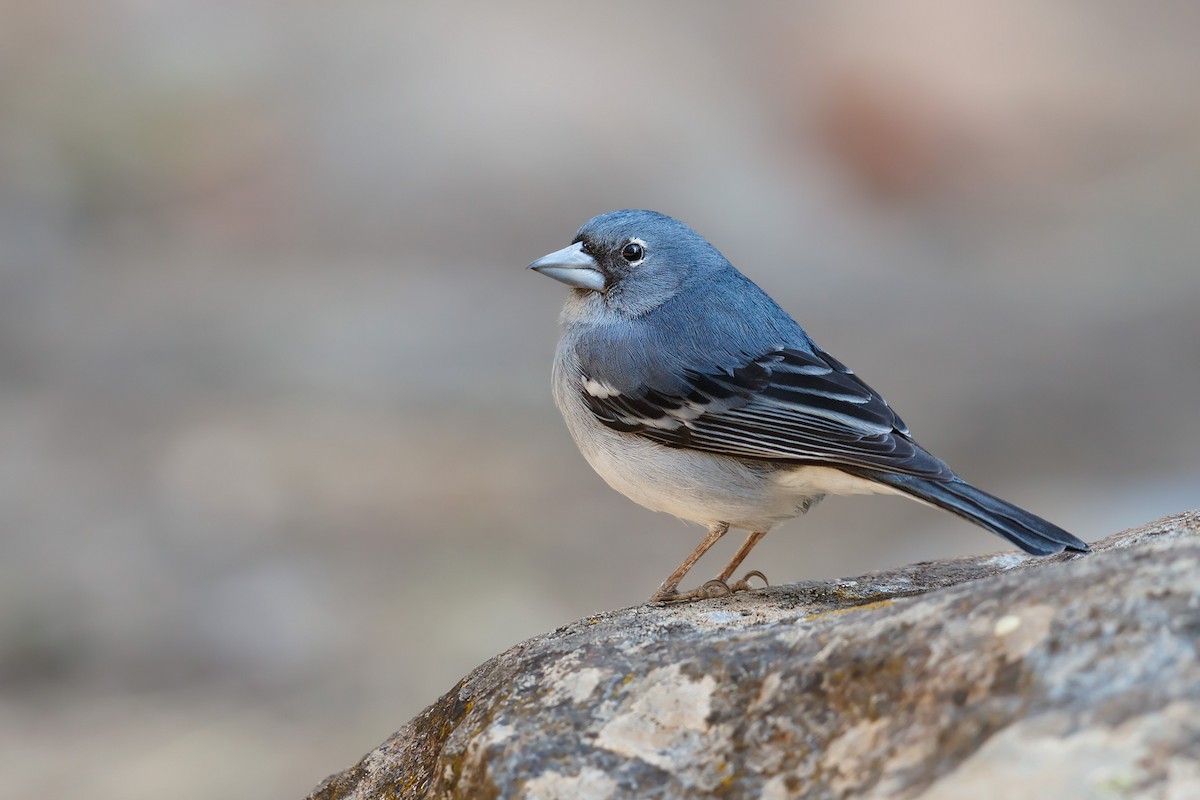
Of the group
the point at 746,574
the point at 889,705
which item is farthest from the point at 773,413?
the point at 889,705

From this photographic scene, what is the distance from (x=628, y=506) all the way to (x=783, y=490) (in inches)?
293

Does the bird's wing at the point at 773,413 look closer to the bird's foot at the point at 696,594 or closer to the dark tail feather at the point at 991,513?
the dark tail feather at the point at 991,513

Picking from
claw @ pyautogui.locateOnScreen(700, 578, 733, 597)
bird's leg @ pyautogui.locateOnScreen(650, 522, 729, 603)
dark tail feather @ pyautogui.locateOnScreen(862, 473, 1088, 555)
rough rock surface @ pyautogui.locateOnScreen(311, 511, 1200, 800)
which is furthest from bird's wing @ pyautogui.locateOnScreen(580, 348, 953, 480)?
rough rock surface @ pyautogui.locateOnScreen(311, 511, 1200, 800)

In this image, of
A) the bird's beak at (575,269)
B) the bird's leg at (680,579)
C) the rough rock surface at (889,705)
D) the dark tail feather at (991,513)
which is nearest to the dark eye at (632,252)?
the bird's beak at (575,269)

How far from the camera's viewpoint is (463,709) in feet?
11.8

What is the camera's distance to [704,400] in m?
5.15

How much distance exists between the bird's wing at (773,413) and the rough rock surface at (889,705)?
1377 mm

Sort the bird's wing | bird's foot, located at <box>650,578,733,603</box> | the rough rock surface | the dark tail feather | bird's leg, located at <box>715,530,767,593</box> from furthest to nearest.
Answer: bird's leg, located at <box>715,530,767,593</box> → bird's foot, located at <box>650,578,733,603</box> → the bird's wing → the dark tail feather → the rough rock surface

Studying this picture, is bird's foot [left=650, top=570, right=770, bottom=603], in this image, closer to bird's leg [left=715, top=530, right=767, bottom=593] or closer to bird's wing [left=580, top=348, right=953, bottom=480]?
bird's leg [left=715, top=530, right=767, bottom=593]

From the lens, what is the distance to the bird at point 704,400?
4.78 m

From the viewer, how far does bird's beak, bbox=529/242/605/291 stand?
18.7 ft

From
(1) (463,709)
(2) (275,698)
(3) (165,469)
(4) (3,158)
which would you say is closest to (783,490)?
(1) (463,709)

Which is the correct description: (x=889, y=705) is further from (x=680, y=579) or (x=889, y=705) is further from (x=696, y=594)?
(x=680, y=579)

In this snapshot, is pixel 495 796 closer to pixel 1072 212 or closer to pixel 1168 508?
pixel 1168 508
